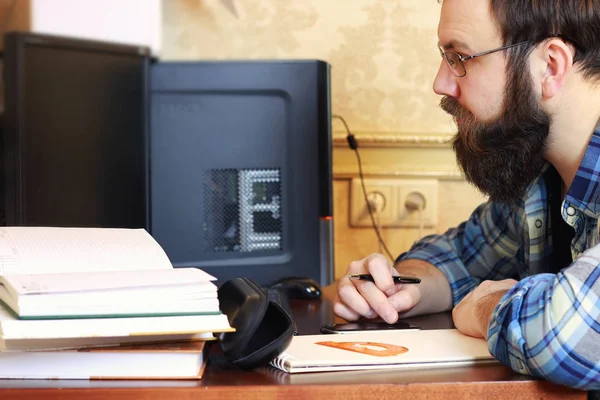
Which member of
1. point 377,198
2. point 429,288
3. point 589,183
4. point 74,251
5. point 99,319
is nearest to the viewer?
point 99,319

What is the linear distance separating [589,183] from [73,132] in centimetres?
73

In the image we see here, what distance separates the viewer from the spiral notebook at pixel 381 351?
2.28 feet

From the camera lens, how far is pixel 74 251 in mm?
743

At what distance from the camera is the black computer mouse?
1.21 metres

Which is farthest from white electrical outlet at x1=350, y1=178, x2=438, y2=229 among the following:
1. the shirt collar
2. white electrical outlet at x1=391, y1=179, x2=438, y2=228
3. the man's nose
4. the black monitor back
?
the shirt collar

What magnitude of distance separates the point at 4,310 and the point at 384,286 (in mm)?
497

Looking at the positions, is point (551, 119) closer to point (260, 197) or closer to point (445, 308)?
point (445, 308)

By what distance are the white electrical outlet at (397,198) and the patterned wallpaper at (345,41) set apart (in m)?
0.11

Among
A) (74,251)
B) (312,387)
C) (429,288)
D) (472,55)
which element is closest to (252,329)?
(312,387)

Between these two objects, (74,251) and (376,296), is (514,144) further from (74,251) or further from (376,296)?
(74,251)

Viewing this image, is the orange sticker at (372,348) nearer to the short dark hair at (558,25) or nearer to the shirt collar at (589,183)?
the shirt collar at (589,183)

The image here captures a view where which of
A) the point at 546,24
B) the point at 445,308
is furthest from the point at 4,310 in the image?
the point at 546,24

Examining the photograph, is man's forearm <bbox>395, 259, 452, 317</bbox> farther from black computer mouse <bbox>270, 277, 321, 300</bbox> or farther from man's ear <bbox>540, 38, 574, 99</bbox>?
man's ear <bbox>540, 38, 574, 99</bbox>

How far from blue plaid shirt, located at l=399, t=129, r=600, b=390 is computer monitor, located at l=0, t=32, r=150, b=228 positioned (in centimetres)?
47
